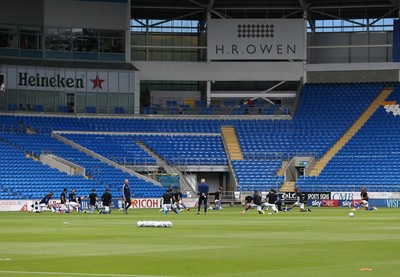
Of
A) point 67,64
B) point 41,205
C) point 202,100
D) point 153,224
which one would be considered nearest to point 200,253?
point 153,224

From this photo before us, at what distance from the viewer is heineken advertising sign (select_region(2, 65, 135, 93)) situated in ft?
279

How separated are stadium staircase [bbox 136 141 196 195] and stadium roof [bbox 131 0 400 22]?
14.2 metres

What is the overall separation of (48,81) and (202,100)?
15.5 m

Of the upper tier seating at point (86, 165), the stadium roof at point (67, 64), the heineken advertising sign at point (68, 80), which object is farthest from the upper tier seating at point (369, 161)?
the stadium roof at point (67, 64)

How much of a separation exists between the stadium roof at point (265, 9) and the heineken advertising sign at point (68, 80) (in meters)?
7.32

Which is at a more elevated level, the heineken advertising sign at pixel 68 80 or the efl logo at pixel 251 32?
the efl logo at pixel 251 32

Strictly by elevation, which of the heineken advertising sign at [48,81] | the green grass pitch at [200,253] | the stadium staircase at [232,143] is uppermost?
the heineken advertising sign at [48,81]

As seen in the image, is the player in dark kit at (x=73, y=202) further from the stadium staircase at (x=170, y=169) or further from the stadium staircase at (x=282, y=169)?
the stadium staircase at (x=282, y=169)

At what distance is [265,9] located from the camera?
306 feet

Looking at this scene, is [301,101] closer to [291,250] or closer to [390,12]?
[390,12]

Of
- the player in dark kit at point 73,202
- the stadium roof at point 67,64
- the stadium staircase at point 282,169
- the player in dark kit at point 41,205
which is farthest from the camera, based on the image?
the stadium roof at point 67,64

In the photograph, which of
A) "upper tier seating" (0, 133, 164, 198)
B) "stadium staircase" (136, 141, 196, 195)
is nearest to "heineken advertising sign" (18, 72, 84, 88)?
"upper tier seating" (0, 133, 164, 198)

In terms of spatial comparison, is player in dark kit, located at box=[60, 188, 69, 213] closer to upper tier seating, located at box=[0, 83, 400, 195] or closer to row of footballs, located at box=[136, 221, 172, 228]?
upper tier seating, located at box=[0, 83, 400, 195]

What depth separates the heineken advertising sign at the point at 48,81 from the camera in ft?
280
